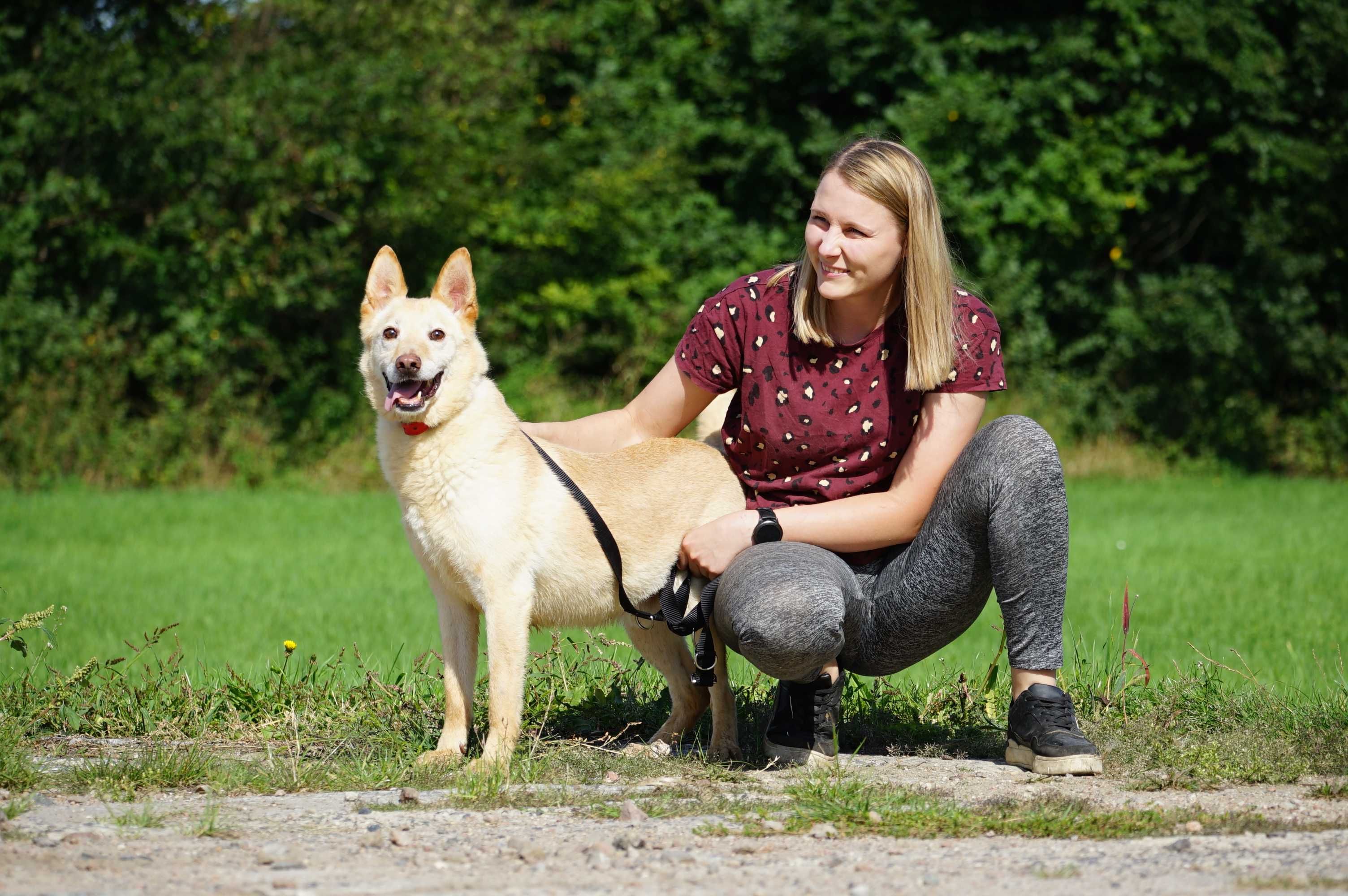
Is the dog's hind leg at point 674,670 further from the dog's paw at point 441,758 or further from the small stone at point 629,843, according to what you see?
the small stone at point 629,843

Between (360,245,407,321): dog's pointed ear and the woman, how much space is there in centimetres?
86

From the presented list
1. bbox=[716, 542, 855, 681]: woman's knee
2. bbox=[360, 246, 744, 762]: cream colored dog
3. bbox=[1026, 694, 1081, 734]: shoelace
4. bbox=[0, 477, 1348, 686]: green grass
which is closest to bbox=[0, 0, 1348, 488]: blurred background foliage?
bbox=[0, 477, 1348, 686]: green grass

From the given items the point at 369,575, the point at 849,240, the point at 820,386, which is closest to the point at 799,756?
the point at 820,386

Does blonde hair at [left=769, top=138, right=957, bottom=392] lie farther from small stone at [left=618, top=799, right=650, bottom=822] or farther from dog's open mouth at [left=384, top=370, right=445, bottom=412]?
small stone at [left=618, top=799, right=650, bottom=822]

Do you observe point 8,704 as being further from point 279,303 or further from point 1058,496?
point 279,303

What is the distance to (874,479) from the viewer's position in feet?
12.7

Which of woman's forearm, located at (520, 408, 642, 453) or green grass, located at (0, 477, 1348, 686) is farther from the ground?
woman's forearm, located at (520, 408, 642, 453)

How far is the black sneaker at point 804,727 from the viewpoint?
145 inches

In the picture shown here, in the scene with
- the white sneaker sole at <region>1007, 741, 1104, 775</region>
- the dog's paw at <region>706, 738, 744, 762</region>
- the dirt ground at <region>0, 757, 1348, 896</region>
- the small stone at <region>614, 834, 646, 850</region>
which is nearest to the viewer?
the dirt ground at <region>0, 757, 1348, 896</region>

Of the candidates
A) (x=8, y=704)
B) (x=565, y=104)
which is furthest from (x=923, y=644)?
(x=565, y=104)

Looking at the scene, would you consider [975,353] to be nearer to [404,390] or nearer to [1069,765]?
[1069,765]

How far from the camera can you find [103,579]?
798 cm

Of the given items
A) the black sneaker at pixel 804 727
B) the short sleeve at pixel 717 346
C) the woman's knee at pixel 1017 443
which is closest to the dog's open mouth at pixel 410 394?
the short sleeve at pixel 717 346

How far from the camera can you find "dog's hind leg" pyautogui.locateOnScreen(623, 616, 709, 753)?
3973 millimetres
